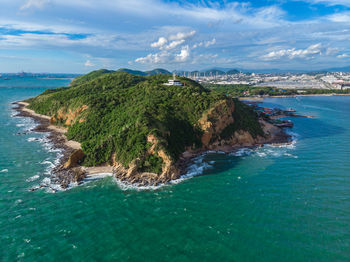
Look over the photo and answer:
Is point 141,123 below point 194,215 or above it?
above

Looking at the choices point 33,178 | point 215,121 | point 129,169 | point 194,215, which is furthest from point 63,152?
point 215,121

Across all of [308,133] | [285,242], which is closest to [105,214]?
[285,242]

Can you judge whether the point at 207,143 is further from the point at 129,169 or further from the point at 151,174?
the point at 129,169

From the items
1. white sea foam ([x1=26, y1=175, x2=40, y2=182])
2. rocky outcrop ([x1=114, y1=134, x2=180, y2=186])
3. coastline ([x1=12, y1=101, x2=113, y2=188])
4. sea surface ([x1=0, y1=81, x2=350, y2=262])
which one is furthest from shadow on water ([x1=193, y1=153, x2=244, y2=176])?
white sea foam ([x1=26, y1=175, x2=40, y2=182])

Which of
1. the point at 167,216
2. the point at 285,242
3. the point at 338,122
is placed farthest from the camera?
the point at 338,122

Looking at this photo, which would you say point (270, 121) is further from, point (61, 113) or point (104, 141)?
point (61, 113)
